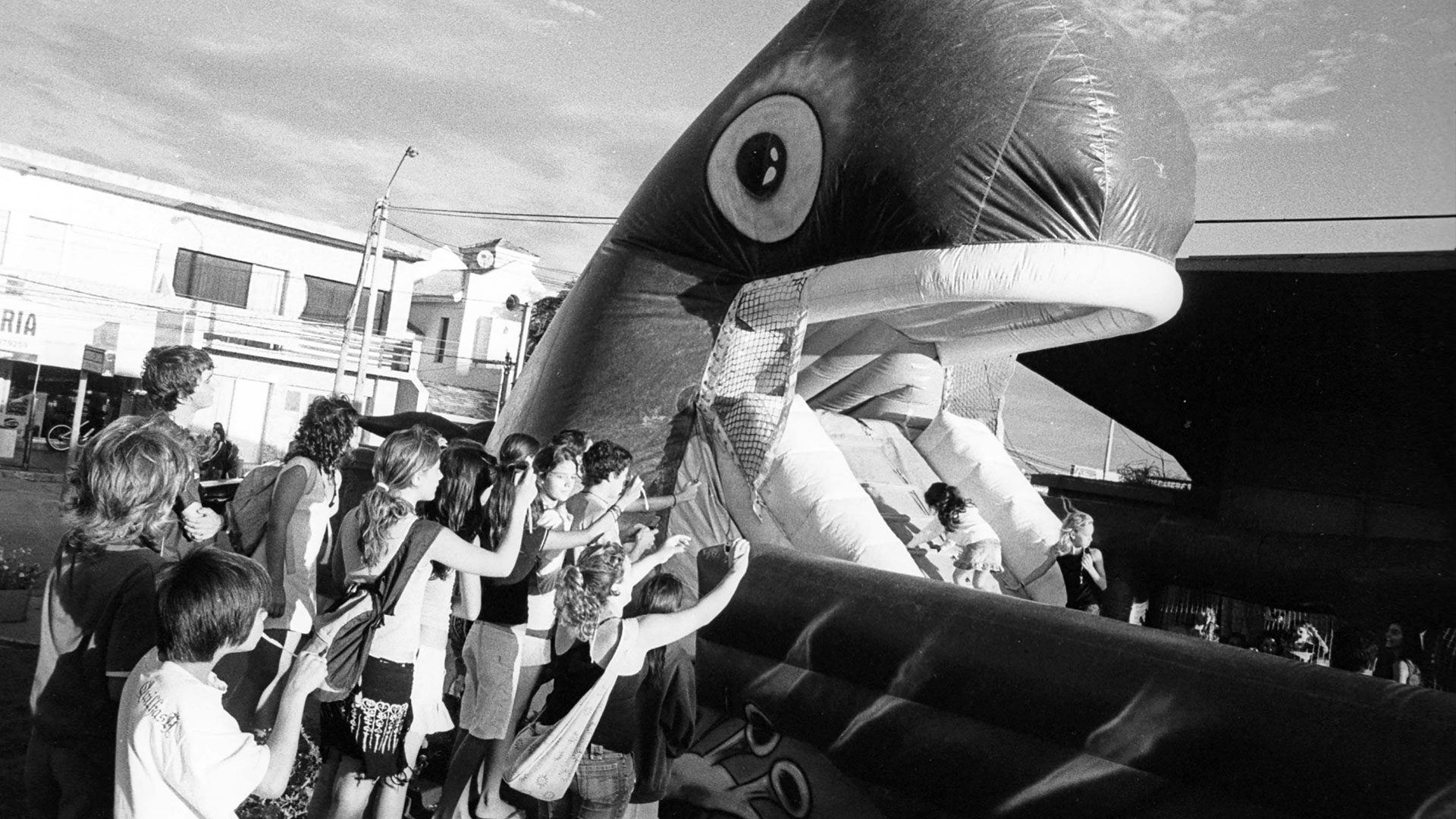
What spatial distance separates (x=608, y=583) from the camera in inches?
115

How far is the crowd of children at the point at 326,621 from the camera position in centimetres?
216

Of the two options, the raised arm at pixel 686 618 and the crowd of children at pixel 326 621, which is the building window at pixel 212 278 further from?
the raised arm at pixel 686 618

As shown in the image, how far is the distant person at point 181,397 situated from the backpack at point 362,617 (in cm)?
69

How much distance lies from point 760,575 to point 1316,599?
15.0 feet

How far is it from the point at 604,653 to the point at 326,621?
77 cm

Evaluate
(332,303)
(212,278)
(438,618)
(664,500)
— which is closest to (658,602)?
(438,618)

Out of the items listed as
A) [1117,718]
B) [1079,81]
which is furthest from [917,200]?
[1117,718]

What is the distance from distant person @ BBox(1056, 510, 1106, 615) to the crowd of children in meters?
2.39

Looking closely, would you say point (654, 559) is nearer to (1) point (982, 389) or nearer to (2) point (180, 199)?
(1) point (982, 389)

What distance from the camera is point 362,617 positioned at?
120 inches

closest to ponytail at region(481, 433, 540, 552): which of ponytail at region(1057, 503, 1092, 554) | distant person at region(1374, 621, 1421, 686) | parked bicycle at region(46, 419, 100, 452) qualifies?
ponytail at region(1057, 503, 1092, 554)

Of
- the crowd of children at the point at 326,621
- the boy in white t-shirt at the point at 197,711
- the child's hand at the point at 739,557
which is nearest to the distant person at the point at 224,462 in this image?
the crowd of children at the point at 326,621

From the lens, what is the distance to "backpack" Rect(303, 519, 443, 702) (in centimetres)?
300

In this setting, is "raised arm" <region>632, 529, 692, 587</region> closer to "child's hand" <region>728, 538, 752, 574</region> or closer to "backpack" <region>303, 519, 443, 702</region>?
"child's hand" <region>728, 538, 752, 574</region>
